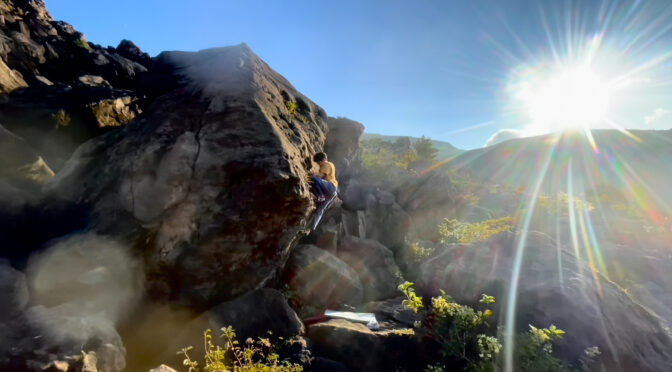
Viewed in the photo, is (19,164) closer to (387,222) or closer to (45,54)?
(45,54)

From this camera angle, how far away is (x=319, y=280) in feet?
36.0

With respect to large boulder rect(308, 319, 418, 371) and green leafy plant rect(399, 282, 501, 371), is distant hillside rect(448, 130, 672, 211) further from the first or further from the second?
large boulder rect(308, 319, 418, 371)

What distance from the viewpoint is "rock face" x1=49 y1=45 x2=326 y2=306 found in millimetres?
6480

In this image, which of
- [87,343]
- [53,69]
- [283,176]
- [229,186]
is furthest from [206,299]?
[53,69]

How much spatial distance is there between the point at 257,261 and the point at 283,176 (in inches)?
85.9

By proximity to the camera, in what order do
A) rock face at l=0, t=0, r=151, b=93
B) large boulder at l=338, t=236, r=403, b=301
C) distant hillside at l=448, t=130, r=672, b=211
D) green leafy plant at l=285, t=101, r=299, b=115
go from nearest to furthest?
rock face at l=0, t=0, r=151, b=93 < green leafy plant at l=285, t=101, r=299, b=115 < large boulder at l=338, t=236, r=403, b=301 < distant hillside at l=448, t=130, r=672, b=211

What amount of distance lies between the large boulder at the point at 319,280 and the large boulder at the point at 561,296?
8.76ft

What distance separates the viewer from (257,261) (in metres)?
7.21

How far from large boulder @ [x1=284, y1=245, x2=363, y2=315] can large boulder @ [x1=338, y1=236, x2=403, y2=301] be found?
1091 millimetres

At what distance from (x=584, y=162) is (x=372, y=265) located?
65002 millimetres

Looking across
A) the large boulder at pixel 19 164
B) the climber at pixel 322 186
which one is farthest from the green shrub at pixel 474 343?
the large boulder at pixel 19 164

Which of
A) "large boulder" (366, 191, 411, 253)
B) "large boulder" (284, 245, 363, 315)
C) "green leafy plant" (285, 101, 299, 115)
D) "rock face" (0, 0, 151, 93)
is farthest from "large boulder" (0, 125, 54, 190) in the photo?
"large boulder" (366, 191, 411, 253)

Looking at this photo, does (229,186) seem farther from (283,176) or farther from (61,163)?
(61,163)

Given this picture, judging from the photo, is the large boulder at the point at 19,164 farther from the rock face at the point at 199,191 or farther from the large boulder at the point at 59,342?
the large boulder at the point at 59,342
